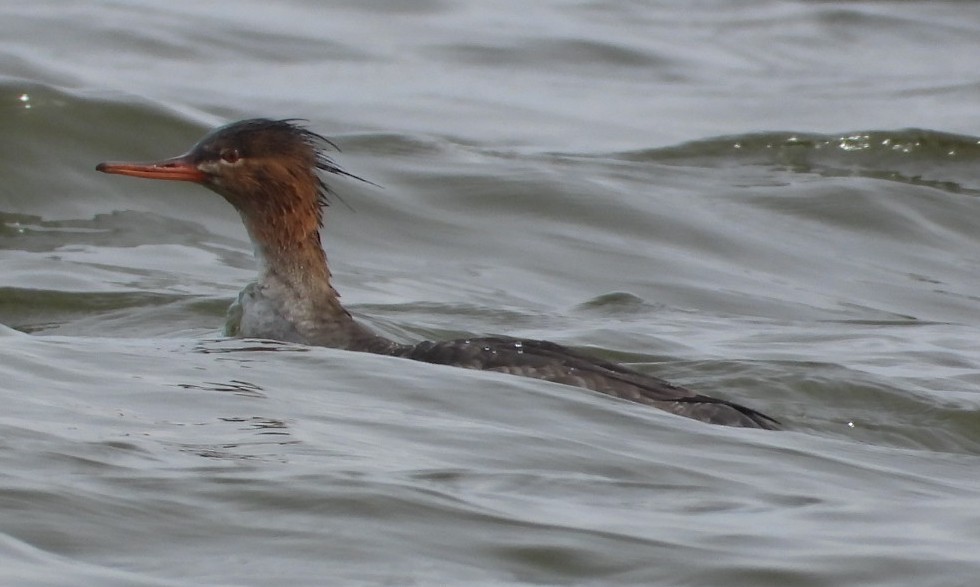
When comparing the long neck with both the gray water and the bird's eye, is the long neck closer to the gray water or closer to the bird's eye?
the bird's eye

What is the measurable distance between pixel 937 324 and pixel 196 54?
23.4ft

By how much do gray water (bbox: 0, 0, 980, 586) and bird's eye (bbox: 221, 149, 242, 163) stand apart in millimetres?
767

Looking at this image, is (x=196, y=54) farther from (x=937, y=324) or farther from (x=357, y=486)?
(x=357, y=486)

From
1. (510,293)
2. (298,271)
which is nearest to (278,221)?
(298,271)

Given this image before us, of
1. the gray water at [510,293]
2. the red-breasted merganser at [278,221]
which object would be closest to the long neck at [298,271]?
the red-breasted merganser at [278,221]

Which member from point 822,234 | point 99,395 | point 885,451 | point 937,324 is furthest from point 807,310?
point 99,395

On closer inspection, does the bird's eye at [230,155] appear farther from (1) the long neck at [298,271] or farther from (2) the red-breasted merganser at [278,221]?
(1) the long neck at [298,271]

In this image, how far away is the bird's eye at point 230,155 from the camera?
8.88 m

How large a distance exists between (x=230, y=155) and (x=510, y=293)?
81.9 inches

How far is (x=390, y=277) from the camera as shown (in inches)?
423

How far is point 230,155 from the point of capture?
29.2 ft

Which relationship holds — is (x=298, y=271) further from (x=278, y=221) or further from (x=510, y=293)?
(x=510, y=293)

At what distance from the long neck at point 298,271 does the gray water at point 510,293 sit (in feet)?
1.30

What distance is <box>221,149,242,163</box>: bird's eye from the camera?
29.1 feet
